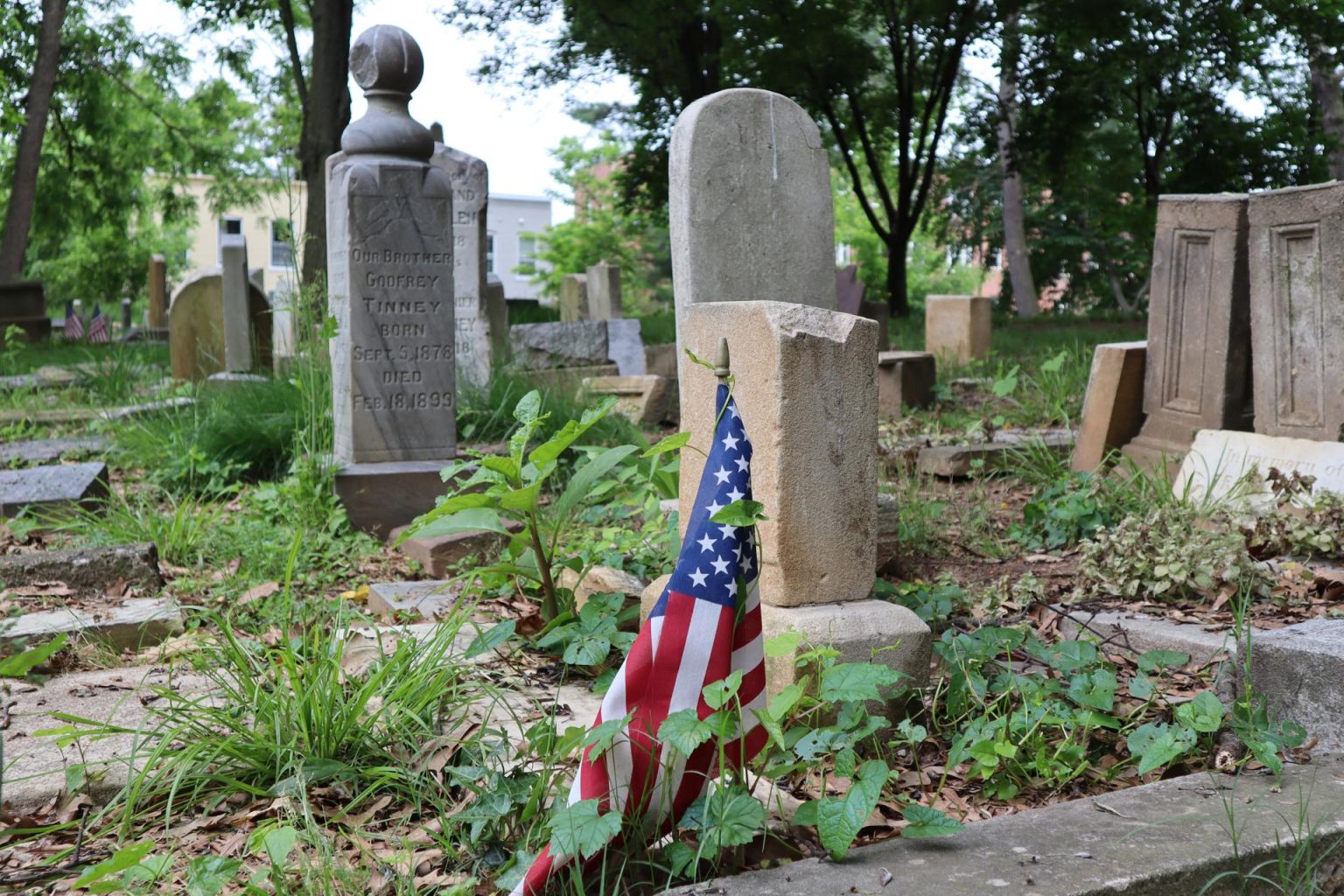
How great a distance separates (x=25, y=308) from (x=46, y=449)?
12.7 meters

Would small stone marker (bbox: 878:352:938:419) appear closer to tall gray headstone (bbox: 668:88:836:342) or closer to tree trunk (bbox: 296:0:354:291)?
tall gray headstone (bbox: 668:88:836:342)

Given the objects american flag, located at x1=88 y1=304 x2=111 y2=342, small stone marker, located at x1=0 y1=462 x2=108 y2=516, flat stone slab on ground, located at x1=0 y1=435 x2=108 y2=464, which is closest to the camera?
small stone marker, located at x1=0 y1=462 x2=108 y2=516

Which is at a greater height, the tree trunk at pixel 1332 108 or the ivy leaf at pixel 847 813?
the tree trunk at pixel 1332 108

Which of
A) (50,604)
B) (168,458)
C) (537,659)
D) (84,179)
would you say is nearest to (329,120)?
(168,458)

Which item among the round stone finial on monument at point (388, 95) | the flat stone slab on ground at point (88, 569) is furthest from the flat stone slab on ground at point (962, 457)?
the flat stone slab on ground at point (88, 569)

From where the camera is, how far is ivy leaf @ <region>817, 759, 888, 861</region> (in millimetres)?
2178

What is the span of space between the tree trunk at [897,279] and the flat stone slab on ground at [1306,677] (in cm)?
1760

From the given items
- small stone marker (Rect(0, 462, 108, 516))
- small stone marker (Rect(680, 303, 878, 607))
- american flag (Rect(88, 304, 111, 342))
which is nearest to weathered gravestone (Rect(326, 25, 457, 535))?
small stone marker (Rect(0, 462, 108, 516))

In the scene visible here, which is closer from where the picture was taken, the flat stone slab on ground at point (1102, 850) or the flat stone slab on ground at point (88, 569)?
the flat stone slab on ground at point (1102, 850)

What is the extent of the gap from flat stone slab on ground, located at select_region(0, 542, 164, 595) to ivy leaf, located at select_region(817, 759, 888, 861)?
3.27 m

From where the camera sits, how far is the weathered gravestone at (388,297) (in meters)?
5.93

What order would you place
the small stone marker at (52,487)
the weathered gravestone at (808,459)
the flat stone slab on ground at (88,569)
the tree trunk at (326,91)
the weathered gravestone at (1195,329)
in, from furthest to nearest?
the tree trunk at (326,91)
the weathered gravestone at (1195,329)
the small stone marker at (52,487)
the flat stone slab on ground at (88,569)
the weathered gravestone at (808,459)

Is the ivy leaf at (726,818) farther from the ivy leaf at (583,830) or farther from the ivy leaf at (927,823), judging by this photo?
the ivy leaf at (927,823)

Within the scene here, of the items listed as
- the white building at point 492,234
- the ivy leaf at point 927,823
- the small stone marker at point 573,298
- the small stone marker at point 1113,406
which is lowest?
the ivy leaf at point 927,823
